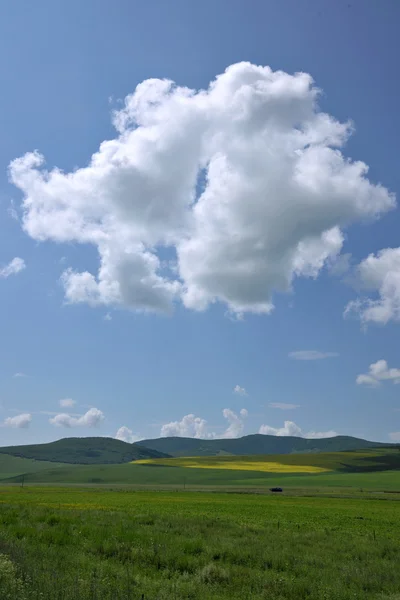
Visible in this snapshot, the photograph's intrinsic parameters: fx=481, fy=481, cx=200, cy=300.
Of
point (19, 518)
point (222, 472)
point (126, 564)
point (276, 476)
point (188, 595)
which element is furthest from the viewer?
point (222, 472)

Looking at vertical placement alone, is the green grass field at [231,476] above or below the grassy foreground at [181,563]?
below

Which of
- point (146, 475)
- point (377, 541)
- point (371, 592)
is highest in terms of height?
point (371, 592)

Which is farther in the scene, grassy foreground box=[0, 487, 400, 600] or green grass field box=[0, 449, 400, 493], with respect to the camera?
green grass field box=[0, 449, 400, 493]

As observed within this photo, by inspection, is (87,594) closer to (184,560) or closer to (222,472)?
(184,560)

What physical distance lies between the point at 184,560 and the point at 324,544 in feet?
33.9

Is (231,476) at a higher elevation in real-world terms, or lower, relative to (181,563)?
lower

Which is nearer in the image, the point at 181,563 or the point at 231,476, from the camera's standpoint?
the point at 181,563

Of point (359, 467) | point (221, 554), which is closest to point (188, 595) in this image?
point (221, 554)

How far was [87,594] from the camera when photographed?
11.9 metres

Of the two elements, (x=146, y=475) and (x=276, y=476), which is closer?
(x=276, y=476)

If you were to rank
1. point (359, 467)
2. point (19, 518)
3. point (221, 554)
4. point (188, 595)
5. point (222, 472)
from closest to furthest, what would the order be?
point (188, 595)
point (221, 554)
point (19, 518)
point (222, 472)
point (359, 467)

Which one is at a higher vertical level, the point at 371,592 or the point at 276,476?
the point at 371,592

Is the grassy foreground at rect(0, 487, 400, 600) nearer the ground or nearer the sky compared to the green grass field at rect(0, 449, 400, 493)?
nearer the sky

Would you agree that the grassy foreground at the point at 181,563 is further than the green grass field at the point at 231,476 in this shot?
No
